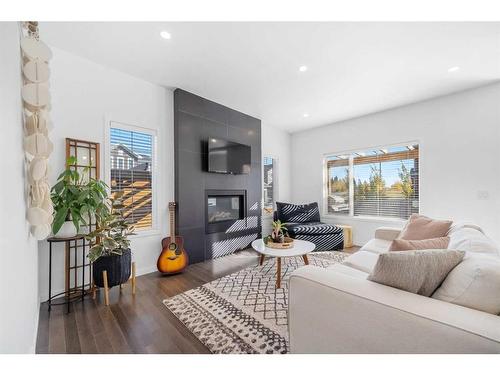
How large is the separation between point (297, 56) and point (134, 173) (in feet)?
7.97

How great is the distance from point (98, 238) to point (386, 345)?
8.11 ft

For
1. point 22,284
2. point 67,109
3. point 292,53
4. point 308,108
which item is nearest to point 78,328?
point 22,284

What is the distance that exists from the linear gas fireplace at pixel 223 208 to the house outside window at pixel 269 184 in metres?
0.86

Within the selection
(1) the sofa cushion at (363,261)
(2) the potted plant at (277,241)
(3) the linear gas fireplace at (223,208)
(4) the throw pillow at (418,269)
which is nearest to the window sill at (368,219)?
(3) the linear gas fireplace at (223,208)

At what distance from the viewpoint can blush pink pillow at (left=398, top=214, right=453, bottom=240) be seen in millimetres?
2072

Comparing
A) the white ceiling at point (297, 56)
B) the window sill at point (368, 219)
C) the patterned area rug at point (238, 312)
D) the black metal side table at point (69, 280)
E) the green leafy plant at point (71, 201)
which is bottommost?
the patterned area rug at point (238, 312)

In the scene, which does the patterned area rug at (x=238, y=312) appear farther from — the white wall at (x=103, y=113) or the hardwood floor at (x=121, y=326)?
the white wall at (x=103, y=113)

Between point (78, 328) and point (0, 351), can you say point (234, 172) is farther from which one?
point (0, 351)

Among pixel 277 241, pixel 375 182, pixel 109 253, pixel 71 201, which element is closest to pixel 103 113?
pixel 71 201

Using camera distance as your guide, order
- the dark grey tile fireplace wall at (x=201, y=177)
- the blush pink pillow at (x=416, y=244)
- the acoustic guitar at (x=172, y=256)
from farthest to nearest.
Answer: the dark grey tile fireplace wall at (x=201, y=177)
the acoustic guitar at (x=172, y=256)
the blush pink pillow at (x=416, y=244)

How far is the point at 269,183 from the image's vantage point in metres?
4.95

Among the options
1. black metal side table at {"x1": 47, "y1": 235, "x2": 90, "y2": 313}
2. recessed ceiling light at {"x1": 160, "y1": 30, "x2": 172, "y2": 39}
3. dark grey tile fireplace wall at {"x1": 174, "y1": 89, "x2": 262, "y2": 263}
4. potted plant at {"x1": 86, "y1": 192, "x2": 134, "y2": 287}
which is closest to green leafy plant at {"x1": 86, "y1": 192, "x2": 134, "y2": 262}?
potted plant at {"x1": 86, "y1": 192, "x2": 134, "y2": 287}

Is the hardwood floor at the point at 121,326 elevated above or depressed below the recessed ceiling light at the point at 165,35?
below

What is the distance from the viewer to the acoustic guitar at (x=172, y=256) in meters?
2.69
